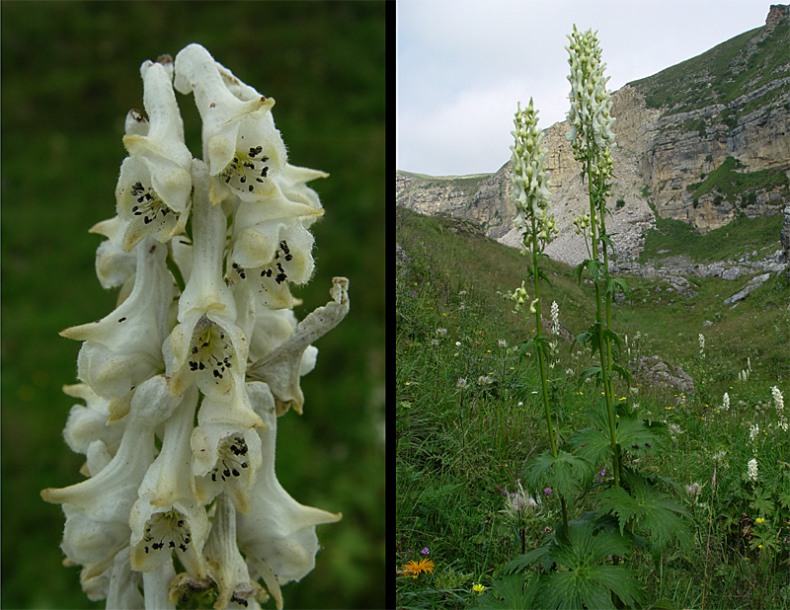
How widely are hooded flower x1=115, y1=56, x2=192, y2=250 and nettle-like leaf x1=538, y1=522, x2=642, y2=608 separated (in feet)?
3.93

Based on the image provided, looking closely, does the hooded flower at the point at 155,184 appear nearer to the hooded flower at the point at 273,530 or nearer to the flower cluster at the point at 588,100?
the hooded flower at the point at 273,530

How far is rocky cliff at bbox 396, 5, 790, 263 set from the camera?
216 cm

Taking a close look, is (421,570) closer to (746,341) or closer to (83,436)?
(746,341)

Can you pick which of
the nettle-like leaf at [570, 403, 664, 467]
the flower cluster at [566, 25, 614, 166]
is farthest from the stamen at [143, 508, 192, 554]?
the flower cluster at [566, 25, 614, 166]

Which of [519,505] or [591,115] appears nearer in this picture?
[591,115]

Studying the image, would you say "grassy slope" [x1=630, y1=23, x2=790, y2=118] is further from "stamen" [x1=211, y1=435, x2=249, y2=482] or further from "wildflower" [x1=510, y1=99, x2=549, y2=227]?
"stamen" [x1=211, y1=435, x2=249, y2=482]

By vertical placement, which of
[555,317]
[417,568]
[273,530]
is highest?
[555,317]

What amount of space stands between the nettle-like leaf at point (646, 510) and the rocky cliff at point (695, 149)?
591 mm

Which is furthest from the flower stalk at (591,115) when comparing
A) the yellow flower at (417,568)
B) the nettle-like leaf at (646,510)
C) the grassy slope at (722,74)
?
the yellow flower at (417,568)

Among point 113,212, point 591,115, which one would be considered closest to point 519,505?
point 591,115

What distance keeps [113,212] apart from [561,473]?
2201 mm

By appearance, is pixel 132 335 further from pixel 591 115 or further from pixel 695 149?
pixel 695 149

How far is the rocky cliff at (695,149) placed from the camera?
2.16 m

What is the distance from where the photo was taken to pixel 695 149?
2.26 meters
